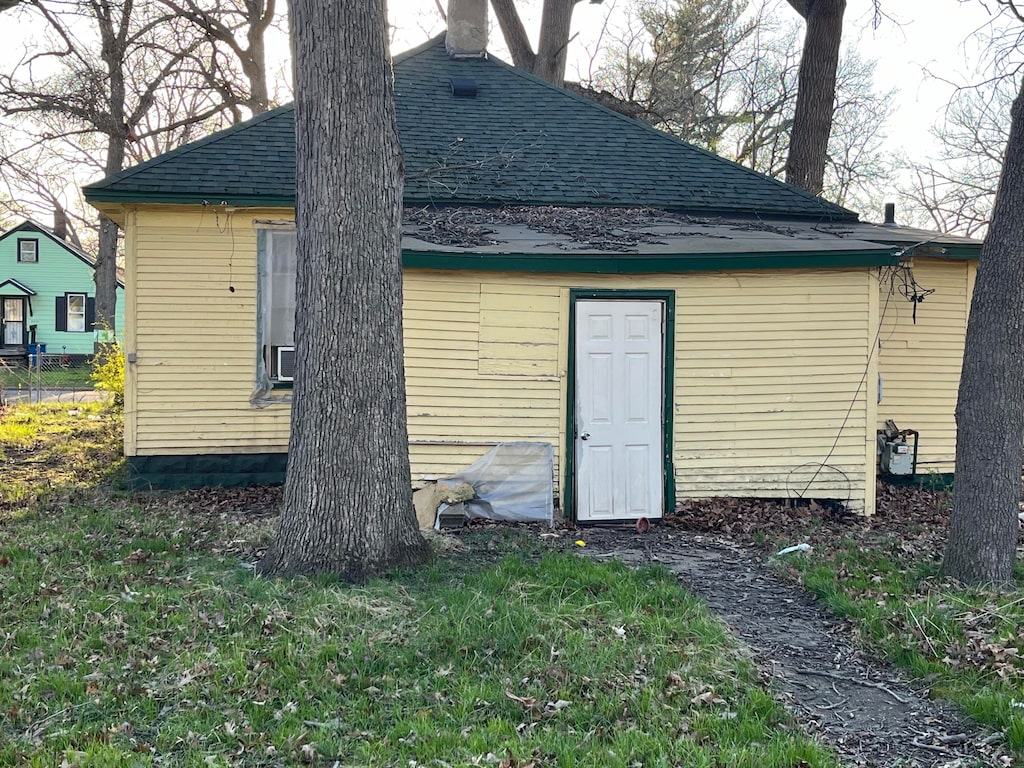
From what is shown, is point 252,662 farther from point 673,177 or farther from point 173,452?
point 673,177

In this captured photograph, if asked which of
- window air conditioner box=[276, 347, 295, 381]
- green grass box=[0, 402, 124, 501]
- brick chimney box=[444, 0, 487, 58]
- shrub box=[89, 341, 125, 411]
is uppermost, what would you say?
brick chimney box=[444, 0, 487, 58]

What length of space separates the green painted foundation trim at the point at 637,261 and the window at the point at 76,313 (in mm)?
34353

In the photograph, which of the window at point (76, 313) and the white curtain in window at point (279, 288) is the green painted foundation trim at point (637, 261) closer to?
the white curtain in window at point (279, 288)

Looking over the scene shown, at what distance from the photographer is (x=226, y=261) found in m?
10.3

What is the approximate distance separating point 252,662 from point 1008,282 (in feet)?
17.7

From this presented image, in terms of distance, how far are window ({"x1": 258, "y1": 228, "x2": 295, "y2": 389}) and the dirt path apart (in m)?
5.00

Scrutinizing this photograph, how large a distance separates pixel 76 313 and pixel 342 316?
36.3 meters

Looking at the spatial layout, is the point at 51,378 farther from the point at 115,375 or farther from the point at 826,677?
the point at 826,677

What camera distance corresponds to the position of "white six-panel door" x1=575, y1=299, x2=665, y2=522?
8.68m

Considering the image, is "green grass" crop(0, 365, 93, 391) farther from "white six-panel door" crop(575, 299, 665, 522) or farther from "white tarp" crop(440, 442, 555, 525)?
"white six-panel door" crop(575, 299, 665, 522)

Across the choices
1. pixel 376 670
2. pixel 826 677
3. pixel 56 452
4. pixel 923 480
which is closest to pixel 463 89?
pixel 56 452

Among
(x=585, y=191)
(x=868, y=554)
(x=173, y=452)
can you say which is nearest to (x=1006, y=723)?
(x=868, y=554)

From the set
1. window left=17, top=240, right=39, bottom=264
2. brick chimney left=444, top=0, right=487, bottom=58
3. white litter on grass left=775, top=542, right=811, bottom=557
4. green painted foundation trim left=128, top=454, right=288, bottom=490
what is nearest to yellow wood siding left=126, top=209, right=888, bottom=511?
white litter on grass left=775, top=542, right=811, bottom=557

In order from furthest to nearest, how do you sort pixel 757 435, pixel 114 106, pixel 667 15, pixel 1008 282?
pixel 667 15 < pixel 114 106 < pixel 757 435 < pixel 1008 282
